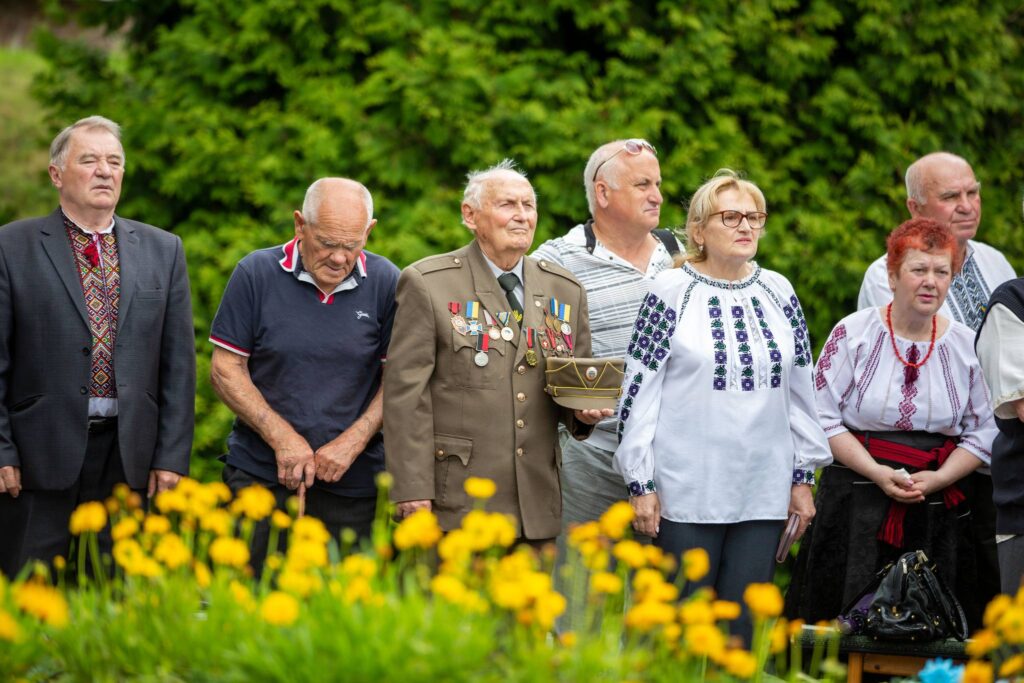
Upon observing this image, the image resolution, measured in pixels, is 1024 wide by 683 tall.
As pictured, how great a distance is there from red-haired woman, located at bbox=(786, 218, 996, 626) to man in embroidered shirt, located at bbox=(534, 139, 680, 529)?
832 millimetres

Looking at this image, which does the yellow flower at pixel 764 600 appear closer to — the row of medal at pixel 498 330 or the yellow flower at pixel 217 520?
the yellow flower at pixel 217 520

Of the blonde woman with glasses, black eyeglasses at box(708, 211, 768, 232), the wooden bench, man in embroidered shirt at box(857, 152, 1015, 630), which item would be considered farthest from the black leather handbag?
black eyeglasses at box(708, 211, 768, 232)

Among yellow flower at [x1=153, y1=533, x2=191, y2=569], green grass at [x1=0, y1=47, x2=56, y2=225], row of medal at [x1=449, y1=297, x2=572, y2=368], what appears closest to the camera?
yellow flower at [x1=153, y1=533, x2=191, y2=569]

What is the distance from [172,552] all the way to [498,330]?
1776 mm

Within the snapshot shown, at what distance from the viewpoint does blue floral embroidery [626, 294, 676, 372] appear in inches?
175

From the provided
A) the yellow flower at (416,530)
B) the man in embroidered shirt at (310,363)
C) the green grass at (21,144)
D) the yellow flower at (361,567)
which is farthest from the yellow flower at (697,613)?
the green grass at (21,144)

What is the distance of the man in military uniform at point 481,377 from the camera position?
444 centimetres

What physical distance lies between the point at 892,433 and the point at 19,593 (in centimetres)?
337

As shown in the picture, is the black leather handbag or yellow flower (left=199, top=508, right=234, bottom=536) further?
the black leather handbag

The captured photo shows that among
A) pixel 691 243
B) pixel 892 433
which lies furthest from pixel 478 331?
pixel 892 433

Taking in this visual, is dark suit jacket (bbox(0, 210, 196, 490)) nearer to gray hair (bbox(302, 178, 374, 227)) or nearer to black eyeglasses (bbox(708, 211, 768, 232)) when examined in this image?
gray hair (bbox(302, 178, 374, 227))

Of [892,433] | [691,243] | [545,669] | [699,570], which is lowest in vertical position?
[545,669]

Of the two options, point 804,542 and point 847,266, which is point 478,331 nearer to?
point 804,542

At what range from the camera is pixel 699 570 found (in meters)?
2.89
